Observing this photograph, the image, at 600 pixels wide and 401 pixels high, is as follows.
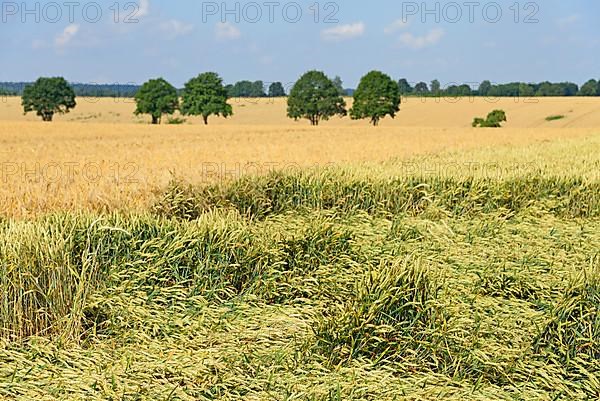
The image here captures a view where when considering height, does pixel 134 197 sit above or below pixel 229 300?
above

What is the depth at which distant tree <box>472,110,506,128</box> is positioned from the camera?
198 feet

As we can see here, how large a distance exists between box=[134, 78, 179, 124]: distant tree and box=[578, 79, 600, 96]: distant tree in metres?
59.0

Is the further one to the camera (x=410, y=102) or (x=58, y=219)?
(x=410, y=102)

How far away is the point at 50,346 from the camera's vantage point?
3871 mm

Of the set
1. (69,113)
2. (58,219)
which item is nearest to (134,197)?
(58,219)

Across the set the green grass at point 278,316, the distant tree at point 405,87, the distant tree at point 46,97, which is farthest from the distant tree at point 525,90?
the green grass at point 278,316

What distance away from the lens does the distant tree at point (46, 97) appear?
218ft

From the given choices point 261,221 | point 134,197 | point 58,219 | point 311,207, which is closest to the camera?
point 58,219

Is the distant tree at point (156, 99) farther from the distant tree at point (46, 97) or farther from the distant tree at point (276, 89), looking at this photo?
the distant tree at point (276, 89)

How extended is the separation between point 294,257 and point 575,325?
7.79 feet

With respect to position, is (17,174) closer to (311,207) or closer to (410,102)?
(311,207)

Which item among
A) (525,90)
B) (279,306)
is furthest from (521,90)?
(279,306)

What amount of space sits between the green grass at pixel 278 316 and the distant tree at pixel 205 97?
58057 mm

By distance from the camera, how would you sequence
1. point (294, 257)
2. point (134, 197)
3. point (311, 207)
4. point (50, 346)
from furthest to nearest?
point (311, 207) → point (134, 197) → point (294, 257) → point (50, 346)
